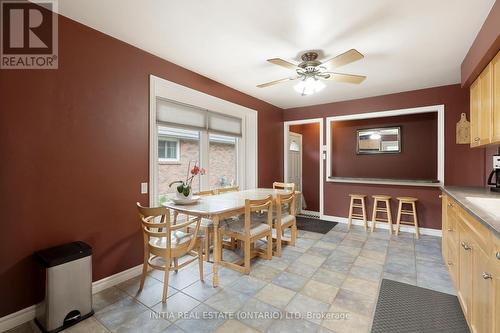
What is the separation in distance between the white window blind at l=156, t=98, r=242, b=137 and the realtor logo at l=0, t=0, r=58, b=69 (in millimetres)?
1154

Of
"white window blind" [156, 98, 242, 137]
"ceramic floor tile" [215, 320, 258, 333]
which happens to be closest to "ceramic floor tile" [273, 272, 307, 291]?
"ceramic floor tile" [215, 320, 258, 333]

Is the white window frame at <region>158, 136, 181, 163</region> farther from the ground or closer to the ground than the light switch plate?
farther from the ground

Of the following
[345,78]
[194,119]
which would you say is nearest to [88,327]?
[194,119]

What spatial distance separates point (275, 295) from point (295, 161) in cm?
390

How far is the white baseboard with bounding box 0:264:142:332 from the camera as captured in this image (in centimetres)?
175

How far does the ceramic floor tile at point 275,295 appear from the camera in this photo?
204 cm

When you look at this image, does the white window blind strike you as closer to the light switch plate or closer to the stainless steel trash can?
the light switch plate

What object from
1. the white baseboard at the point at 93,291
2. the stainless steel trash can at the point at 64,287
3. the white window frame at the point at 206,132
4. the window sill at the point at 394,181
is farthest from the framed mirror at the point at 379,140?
the stainless steel trash can at the point at 64,287

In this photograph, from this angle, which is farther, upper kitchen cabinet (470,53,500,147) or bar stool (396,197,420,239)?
bar stool (396,197,420,239)

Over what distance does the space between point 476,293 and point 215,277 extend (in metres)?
2.01

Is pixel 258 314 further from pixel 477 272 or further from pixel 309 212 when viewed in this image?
pixel 309 212

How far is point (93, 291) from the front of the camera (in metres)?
2.20

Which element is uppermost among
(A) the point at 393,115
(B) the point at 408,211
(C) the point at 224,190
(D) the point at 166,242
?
(A) the point at 393,115

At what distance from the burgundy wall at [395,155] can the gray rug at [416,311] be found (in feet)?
9.94
